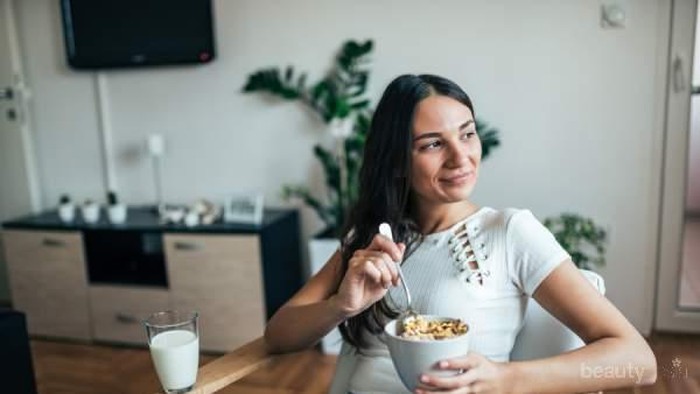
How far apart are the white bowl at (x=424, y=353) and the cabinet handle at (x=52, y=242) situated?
2437 millimetres

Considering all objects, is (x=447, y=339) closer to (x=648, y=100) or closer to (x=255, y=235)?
(x=255, y=235)

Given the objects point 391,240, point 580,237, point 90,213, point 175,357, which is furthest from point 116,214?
point 391,240

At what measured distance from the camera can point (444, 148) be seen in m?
1.13

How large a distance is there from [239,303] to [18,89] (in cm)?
175

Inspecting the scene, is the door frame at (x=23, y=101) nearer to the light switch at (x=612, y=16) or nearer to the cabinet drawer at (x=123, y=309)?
the cabinet drawer at (x=123, y=309)

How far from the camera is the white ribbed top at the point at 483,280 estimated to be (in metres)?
1.11

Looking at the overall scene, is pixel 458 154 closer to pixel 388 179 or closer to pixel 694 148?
pixel 388 179

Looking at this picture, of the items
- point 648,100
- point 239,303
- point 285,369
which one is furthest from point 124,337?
point 648,100

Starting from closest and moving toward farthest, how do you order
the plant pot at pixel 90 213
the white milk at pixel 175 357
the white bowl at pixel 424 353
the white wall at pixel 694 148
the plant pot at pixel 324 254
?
the white bowl at pixel 424 353
the white milk at pixel 175 357
the white wall at pixel 694 148
the plant pot at pixel 324 254
the plant pot at pixel 90 213

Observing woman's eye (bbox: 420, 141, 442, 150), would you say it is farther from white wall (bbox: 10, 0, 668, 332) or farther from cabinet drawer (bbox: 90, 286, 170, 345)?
cabinet drawer (bbox: 90, 286, 170, 345)

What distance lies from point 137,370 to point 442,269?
1943 millimetres

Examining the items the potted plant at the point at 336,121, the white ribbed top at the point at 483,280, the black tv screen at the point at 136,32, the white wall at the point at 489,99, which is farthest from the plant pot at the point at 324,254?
the white ribbed top at the point at 483,280

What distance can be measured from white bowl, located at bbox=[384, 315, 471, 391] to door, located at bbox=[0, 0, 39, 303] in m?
3.05

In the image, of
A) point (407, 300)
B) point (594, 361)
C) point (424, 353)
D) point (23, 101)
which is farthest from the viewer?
point (23, 101)
